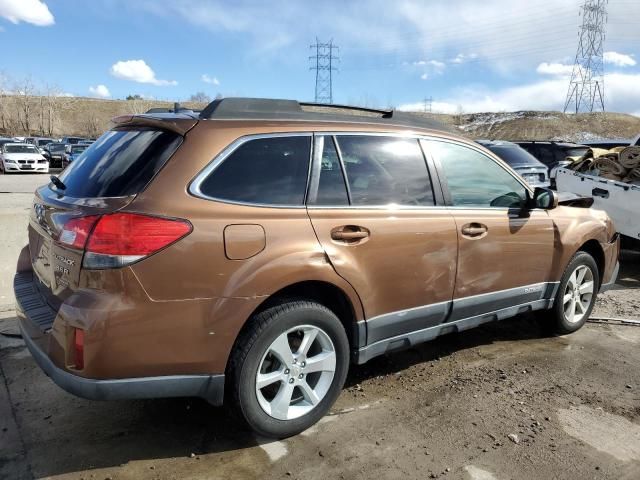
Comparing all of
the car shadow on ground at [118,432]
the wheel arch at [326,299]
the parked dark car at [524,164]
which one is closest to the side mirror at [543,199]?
the wheel arch at [326,299]

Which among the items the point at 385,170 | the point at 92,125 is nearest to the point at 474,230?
the point at 385,170

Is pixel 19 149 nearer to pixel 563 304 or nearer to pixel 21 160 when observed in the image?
pixel 21 160

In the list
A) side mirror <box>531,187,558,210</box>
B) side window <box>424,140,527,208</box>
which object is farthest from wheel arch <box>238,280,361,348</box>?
A: side mirror <box>531,187,558,210</box>

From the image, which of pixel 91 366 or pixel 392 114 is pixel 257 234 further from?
pixel 392 114

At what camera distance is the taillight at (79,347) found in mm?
2527

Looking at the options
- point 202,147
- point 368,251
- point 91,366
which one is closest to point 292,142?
point 202,147

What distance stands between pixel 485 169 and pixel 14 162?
25.5m

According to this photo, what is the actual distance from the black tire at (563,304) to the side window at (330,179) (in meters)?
2.45

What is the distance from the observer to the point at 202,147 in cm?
284

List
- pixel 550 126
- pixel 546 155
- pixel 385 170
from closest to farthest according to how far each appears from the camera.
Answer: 1. pixel 385 170
2. pixel 546 155
3. pixel 550 126

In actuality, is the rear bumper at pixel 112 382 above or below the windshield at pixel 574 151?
below

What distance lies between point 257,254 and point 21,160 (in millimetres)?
26004

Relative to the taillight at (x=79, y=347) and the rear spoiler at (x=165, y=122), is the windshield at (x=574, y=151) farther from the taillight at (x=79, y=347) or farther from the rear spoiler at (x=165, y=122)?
the taillight at (x=79, y=347)

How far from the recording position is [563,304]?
15.7 feet
